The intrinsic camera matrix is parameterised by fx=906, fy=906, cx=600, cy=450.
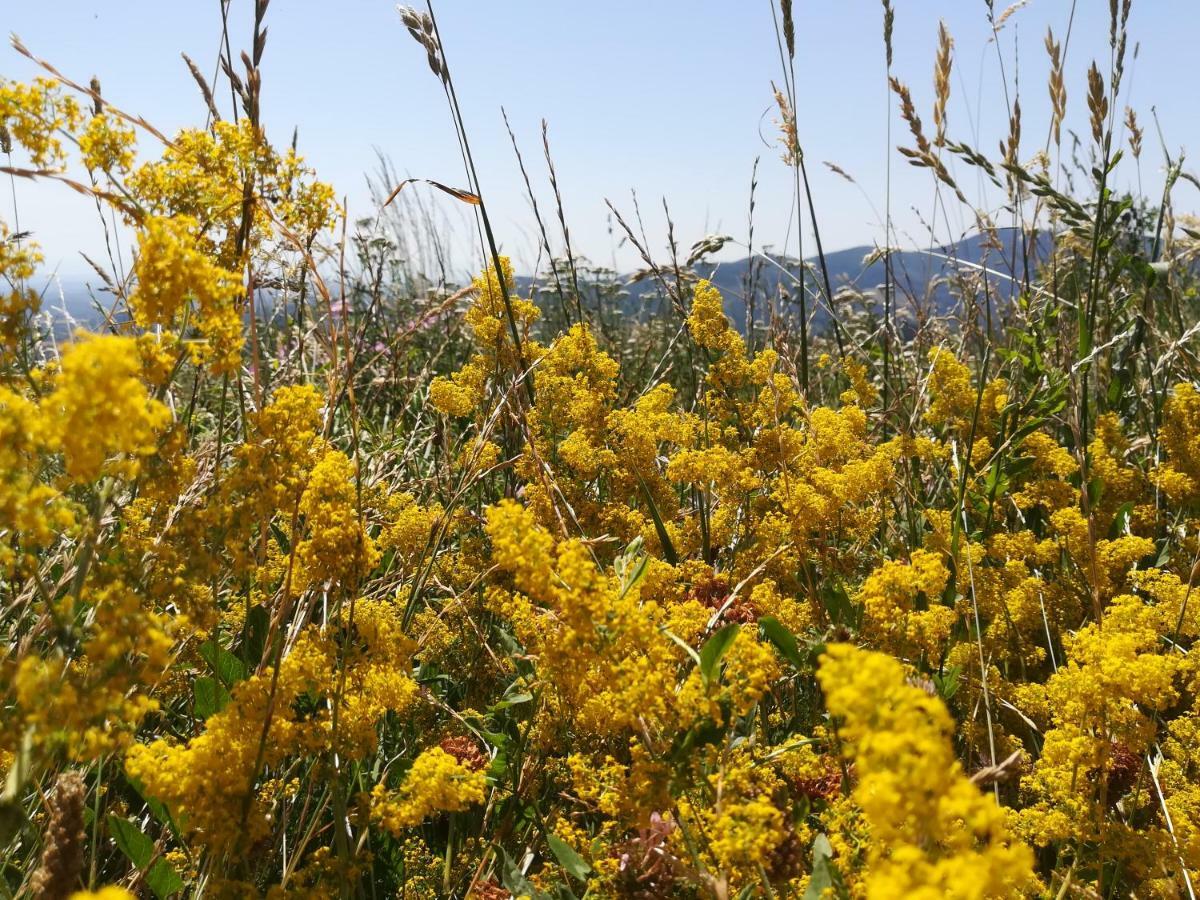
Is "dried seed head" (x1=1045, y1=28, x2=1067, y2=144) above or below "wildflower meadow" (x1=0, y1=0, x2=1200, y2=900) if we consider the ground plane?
above

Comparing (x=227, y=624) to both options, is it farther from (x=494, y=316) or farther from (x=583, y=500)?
(x=494, y=316)

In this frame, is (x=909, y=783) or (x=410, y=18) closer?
(x=909, y=783)

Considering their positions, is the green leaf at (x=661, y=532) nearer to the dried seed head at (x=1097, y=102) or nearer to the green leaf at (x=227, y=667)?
the green leaf at (x=227, y=667)

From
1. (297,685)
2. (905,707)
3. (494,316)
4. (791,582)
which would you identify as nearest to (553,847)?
(297,685)

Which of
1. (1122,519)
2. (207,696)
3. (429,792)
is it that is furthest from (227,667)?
(1122,519)

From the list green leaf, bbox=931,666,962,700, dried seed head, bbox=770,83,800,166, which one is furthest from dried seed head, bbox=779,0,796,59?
green leaf, bbox=931,666,962,700

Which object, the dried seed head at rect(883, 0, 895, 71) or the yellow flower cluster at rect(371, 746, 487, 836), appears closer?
the yellow flower cluster at rect(371, 746, 487, 836)

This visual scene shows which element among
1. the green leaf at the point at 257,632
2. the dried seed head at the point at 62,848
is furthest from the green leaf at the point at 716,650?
the green leaf at the point at 257,632

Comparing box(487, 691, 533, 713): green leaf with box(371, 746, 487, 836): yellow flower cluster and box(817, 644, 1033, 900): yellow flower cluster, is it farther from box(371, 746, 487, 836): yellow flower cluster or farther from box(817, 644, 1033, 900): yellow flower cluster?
box(817, 644, 1033, 900): yellow flower cluster

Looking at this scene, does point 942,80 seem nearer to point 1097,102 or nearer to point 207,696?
point 1097,102

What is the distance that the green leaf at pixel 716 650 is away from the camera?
1485 mm

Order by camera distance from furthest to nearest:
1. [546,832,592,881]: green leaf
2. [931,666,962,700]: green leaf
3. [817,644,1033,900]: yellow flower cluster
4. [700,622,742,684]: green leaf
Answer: [931,666,962,700]: green leaf → [546,832,592,881]: green leaf → [700,622,742,684]: green leaf → [817,644,1033,900]: yellow flower cluster

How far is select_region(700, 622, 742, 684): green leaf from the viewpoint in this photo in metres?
1.49

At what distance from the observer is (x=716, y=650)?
5.03 ft
